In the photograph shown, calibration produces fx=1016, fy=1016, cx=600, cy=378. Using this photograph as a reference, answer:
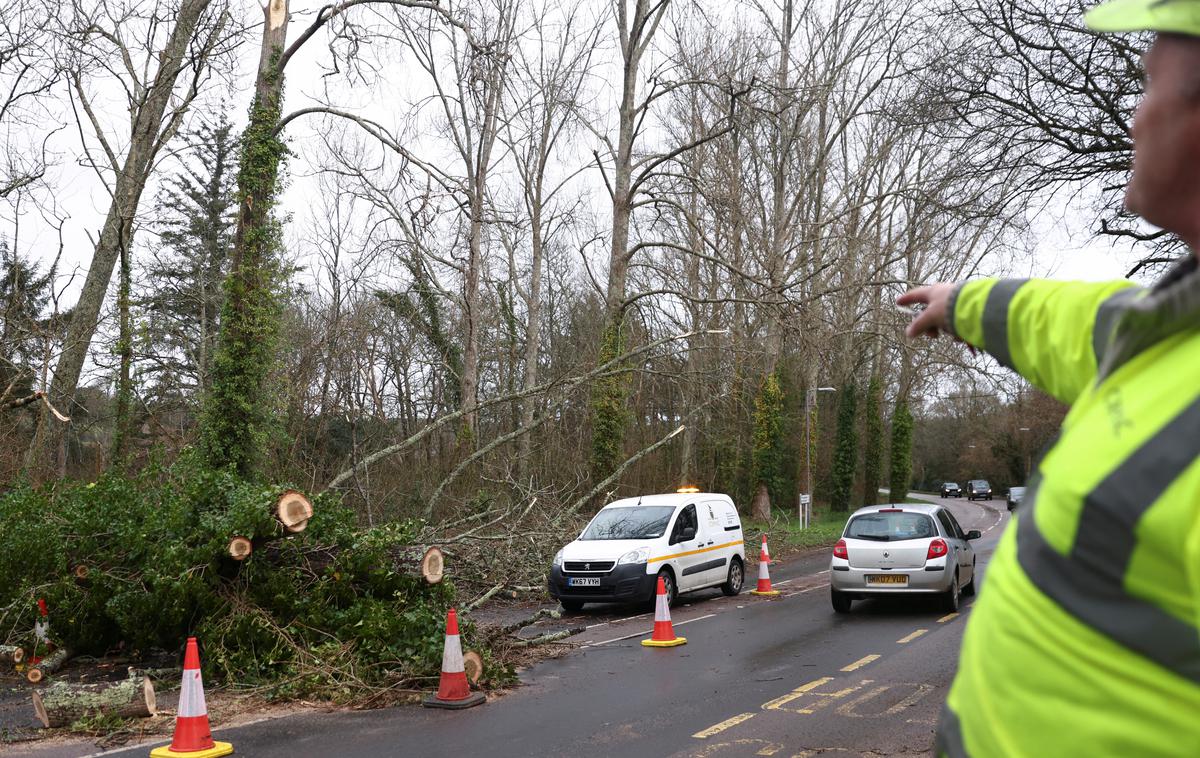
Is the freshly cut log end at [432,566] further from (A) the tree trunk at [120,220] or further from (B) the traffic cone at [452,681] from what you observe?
(A) the tree trunk at [120,220]

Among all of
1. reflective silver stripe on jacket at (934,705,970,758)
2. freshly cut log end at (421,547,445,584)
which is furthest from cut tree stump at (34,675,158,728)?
reflective silver stripe on jacket at (934,705,970,758)

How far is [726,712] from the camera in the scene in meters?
8.68

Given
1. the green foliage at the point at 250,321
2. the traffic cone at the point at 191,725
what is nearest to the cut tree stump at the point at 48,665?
the traffic cone at the point at 191,725

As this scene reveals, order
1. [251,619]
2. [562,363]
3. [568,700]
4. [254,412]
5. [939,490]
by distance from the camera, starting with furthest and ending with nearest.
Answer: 1. [939,490]
2. [562,363]
3. [254,412]
4. [251,619]
5. [568,700]

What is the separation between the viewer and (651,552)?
15.9m

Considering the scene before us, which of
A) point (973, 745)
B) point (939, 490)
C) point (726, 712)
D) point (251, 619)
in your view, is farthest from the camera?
point (939, 490)

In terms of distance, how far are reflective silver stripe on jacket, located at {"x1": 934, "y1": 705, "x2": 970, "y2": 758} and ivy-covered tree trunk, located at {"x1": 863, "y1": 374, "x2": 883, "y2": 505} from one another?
53.5m

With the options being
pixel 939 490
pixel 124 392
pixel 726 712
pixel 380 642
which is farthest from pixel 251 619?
pixel 939 490

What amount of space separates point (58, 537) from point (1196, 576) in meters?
12.4

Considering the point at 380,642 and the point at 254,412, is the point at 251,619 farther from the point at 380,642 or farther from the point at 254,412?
the point at 254,412

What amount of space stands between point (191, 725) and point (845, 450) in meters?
47.1

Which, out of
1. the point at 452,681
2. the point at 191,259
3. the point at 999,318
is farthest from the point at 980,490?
the point at 999,318

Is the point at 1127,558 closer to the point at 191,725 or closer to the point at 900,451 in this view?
the point at 191,725

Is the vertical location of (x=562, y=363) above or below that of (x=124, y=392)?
above
